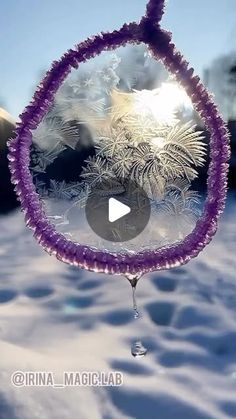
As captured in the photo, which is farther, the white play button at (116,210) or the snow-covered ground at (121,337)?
the snow-covered ground at (121,337)

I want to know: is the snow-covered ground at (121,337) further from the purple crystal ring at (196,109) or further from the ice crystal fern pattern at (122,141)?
the ice crystal fern pattern at (122,141)

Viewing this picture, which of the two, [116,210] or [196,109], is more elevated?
[196,109]

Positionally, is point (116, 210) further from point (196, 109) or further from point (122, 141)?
point (196, 109)

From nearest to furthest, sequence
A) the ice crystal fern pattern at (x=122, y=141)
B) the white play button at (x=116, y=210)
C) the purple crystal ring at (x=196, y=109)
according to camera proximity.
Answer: the purple crystal ring at (x=196, y=109)
the ice crystal fern pattern at (x=122, y=141)
the white play button at (x=116, y=210)

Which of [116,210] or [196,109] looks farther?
[116,210]

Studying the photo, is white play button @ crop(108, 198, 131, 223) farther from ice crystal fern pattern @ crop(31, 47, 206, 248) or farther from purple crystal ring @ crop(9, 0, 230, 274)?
purple crystal ring @ crop(9, 0, 230, 274)

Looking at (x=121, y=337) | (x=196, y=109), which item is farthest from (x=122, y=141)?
(x=121, y=337)

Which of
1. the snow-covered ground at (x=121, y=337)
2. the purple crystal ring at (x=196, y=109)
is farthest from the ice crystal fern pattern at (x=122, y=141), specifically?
the snow-covered ground at (x=121, y=337)
